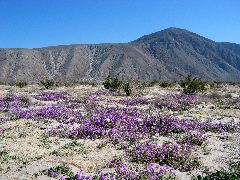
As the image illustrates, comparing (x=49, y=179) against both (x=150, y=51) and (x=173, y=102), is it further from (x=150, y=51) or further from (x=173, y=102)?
(x=150, y=51)

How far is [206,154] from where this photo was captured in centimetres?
1020

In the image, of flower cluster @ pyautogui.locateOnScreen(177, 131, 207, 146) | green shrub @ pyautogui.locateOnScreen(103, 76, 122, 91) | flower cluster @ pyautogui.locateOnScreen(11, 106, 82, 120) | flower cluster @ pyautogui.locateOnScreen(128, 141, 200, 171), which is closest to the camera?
flower cluster @ pyautogui.locateOnScreen(128, 141, 200, 171)

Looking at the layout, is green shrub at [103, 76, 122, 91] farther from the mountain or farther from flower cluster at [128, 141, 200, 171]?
the mountain

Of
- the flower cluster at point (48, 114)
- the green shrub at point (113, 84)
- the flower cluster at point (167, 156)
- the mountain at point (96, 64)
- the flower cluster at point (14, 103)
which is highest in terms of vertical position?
the mountain at point (96, 64)

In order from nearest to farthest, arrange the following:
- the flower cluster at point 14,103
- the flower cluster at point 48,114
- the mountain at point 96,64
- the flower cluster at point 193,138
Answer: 1. the flower cluster at point 193,138
2. the flower cluster at point 48,114
3. the flower cluster at point 14,103
4. the mountain at point 96,64

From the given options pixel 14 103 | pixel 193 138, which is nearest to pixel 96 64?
pixel 14 103

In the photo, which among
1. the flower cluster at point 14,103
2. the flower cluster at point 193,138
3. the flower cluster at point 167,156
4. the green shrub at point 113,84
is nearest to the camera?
the flower cluster at point 167,156

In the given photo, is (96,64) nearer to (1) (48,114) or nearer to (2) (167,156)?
(1) (48,114)

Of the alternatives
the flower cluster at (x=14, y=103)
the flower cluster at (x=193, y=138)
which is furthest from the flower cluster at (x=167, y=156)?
the flower cluster at (x=14, y=103)

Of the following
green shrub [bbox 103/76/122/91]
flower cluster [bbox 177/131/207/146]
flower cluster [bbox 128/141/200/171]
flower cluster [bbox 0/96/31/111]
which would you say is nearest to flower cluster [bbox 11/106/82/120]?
flower cluster [bbox 0/96/31/111]

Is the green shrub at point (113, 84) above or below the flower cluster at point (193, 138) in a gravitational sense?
above

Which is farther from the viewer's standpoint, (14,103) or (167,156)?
(14,103)

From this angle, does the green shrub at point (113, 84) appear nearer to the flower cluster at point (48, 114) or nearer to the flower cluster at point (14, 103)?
the flower cluster at point (14, 103)

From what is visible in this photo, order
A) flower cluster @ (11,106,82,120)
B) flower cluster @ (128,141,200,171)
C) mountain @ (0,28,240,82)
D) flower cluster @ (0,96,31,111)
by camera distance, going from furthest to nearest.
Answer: mountain @ (0,28,240,82) < flower cluster @ (0,96,31,111) < flower cluster @ (11,106,82,120) < flower cluster @ (128,141,200,171)
